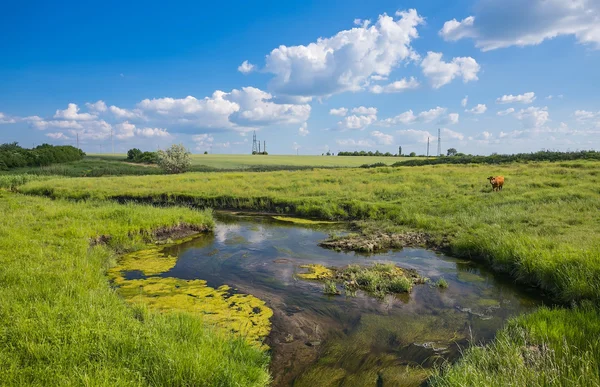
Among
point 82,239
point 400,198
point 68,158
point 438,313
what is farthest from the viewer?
point 68,158

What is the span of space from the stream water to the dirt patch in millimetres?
683

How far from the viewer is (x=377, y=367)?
6891 mm

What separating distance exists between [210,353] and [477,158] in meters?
71.9

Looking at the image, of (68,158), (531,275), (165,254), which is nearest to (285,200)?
(165,254)

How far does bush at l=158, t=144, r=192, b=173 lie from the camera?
229 feet

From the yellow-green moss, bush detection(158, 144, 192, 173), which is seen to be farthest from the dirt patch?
Answer: bush detection(158, 144, 192, 173)

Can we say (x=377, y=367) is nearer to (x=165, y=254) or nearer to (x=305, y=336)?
(x=305, y=336)

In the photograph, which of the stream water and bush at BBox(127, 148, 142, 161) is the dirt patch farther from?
bush at BBox(127, 148, 142, 161)

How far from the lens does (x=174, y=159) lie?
69688 mm

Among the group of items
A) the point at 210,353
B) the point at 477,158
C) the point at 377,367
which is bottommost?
the point at 377,367

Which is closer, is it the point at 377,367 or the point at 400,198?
the point at 377,367

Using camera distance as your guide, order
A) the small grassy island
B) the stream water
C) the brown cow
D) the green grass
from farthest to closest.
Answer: the brown cow
the small grassy island
the stream water
the green grass

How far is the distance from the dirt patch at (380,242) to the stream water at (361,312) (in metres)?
0.68

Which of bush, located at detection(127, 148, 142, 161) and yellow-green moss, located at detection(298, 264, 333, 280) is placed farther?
bush, located at detection(127, 148, 142, 161)
